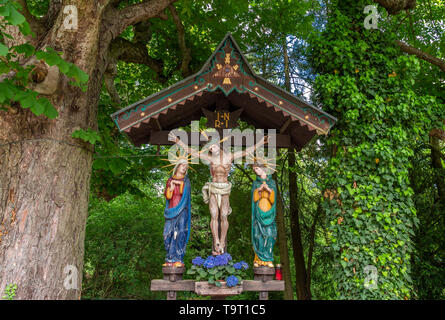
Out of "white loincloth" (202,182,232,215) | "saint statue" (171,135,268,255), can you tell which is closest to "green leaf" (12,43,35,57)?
"saint statue" (171,135,268,255)

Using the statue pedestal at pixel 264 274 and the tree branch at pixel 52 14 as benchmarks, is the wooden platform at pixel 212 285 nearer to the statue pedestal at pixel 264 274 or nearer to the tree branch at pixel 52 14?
the statue pedestal at pixel 264 274

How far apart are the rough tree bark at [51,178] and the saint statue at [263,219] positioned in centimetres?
227

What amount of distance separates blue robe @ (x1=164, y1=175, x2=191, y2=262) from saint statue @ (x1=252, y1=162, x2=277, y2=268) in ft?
3.03

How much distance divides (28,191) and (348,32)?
5573 mm

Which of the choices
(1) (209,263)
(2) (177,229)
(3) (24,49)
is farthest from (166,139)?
(3) (24,49)

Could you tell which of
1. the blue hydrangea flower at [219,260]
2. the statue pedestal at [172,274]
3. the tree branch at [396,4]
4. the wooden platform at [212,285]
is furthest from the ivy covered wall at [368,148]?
the statue pedestal at [172,274]

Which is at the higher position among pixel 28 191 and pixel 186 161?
pixel 186 161

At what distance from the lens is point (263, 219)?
5074 mm

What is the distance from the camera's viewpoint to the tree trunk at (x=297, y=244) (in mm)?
9177

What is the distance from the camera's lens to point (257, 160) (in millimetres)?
5363

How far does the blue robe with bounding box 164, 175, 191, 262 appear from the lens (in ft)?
16.3

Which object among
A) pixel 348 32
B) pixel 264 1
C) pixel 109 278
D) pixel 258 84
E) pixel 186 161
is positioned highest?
pixel 264 1
